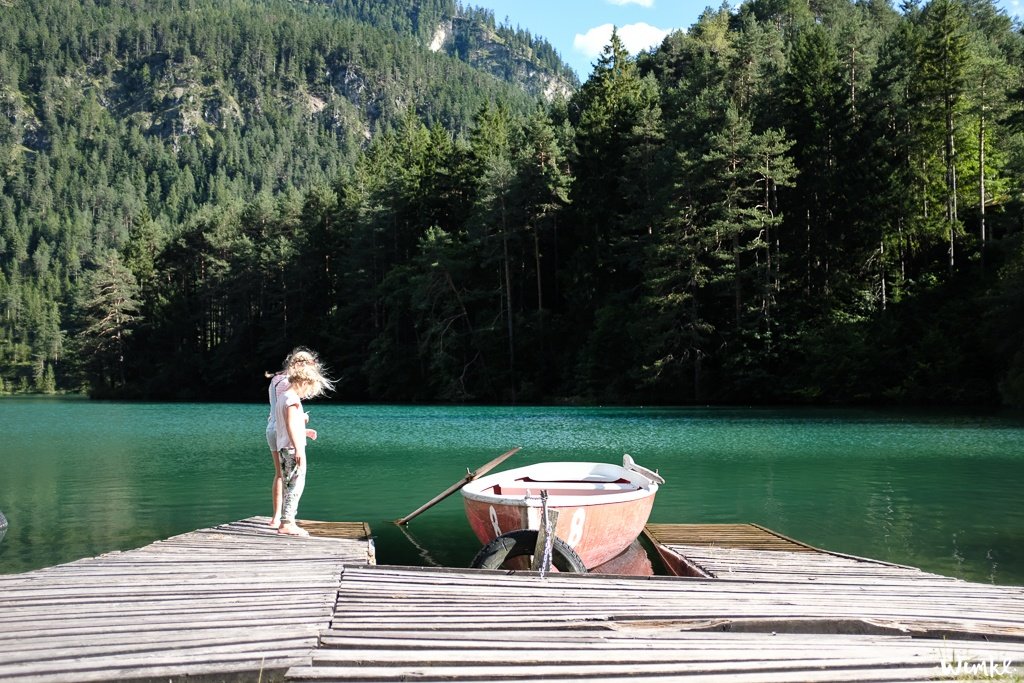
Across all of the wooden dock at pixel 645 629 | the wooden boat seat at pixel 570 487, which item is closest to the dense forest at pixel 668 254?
the wooden boat seat at pixel 570 487

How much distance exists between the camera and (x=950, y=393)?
39.3 metres

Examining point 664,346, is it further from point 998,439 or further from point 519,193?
point 998,439

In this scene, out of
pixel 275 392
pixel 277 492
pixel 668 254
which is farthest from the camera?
pixel 668 254

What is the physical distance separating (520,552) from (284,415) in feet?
8.92

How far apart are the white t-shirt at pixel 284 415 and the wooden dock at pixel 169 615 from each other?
45.5 inches

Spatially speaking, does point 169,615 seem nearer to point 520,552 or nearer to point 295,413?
point 520,552

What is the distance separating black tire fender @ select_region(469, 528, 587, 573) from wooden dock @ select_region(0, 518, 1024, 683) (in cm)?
91

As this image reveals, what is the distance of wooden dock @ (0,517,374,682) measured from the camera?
4.32 metres

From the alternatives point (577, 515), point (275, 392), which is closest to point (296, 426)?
point (275, 392)

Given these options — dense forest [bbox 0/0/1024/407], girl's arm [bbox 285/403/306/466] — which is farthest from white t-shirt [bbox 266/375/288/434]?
dense forest [bbox 0/0/1024/407]

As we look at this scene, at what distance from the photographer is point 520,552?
320 inches

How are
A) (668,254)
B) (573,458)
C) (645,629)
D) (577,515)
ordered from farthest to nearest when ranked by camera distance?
(668,254)
(573,458)
(577,515)
(645,629)

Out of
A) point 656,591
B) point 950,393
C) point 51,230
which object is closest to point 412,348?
point 950,393

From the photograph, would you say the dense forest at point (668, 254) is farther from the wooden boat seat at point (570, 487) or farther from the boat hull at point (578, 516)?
the boat hull at point (578, 516)
